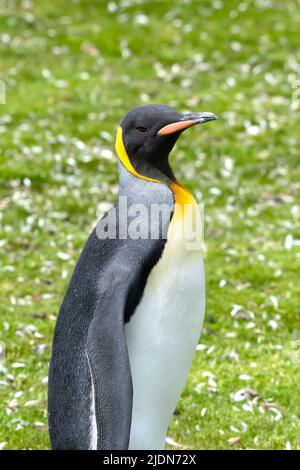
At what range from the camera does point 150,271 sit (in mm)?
3609

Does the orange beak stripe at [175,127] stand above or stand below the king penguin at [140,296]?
above

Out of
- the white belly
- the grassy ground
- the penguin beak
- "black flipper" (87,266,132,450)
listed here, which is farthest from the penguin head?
the grassy ground

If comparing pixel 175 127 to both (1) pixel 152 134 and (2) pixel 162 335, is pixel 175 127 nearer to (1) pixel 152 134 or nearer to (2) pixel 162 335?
(1) pixel 152 134

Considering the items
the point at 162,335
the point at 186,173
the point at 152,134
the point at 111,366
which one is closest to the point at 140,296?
the point at 162,335

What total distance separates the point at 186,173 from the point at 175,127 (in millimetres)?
5181

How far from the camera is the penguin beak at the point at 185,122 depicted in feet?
11.9

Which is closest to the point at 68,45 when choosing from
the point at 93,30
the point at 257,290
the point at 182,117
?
the point at 93,30

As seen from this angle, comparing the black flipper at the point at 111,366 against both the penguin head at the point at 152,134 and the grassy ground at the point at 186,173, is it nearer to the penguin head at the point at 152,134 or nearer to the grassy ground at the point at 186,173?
the penguin head at the point at 152,134

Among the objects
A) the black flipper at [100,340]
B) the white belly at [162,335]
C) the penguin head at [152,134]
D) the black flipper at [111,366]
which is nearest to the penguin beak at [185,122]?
the penguin head at [152,134]

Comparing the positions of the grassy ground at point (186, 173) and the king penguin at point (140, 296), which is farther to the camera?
the grassy ground at point (186, 173)

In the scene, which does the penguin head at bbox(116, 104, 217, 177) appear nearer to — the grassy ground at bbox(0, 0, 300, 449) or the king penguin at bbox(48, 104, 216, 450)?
the king penguin at bbox(48, 104, 216, 450)

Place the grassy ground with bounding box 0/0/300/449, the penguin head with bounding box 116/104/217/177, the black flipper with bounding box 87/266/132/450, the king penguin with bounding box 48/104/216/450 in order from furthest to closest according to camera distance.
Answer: the grassy ground with bounding box 0/0/300/449 < the penguin head with bounding box 116/104/217/177 < the king penguin with bounding box 48/104/216/450 < the black flipper with bounding box 87/266/132/450

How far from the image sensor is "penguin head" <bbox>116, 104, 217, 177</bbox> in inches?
144
